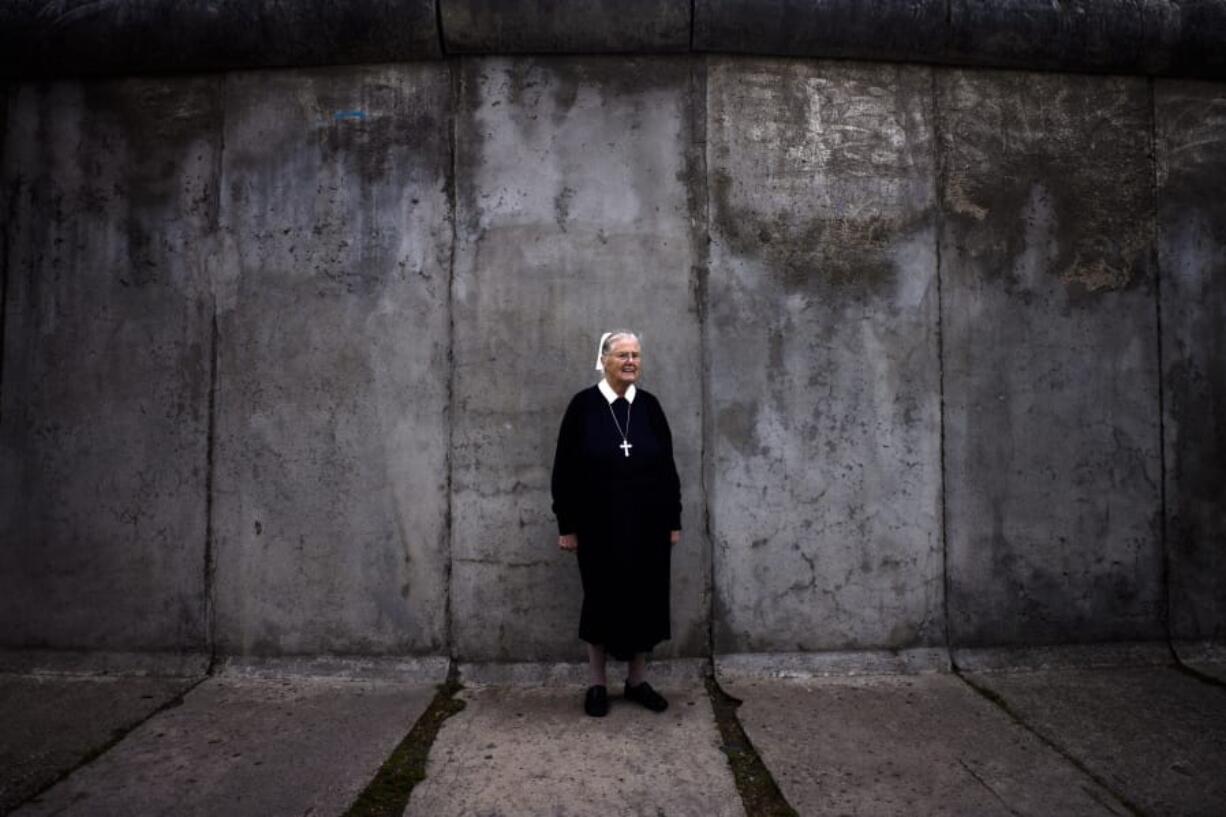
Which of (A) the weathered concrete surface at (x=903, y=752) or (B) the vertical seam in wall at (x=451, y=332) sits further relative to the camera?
(B) the vertical seam in wall at (x=451, y=332)

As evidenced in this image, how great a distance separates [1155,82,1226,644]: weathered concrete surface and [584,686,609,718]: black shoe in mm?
3840

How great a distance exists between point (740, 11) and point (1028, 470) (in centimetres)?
353

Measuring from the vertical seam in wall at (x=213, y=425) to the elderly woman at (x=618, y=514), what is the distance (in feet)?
7.86

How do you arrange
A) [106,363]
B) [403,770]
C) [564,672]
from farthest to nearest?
[106,363] → [564,672] → [403,770]

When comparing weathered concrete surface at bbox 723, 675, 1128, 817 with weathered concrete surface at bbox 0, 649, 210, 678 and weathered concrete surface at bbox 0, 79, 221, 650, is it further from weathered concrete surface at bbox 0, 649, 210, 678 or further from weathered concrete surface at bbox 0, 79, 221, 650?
weathered concrete surface at bbox 0, 79, 221, 650

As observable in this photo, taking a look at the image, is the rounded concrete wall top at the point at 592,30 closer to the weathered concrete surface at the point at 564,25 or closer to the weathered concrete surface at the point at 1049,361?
the weathered concrete surface at the point at 564,25

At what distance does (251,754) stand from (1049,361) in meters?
5.25

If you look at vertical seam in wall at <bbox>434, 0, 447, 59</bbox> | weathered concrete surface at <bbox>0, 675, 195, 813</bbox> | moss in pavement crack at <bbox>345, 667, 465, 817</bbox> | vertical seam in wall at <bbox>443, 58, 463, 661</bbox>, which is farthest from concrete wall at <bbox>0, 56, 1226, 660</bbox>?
moss in pavement crack at <bbox>345, 667, 465, 817</bbox>

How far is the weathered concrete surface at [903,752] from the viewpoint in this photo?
296 centimetres

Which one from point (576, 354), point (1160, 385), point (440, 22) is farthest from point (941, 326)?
point (440, 22)

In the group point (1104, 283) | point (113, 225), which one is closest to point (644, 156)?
point (1104, 283)

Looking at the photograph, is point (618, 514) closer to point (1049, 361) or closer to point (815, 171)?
point (815, 171)

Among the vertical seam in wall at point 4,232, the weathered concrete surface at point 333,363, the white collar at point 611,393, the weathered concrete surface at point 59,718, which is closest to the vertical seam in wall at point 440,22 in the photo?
the weathered concrete surface at point 333,363

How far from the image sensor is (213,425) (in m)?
4.64
